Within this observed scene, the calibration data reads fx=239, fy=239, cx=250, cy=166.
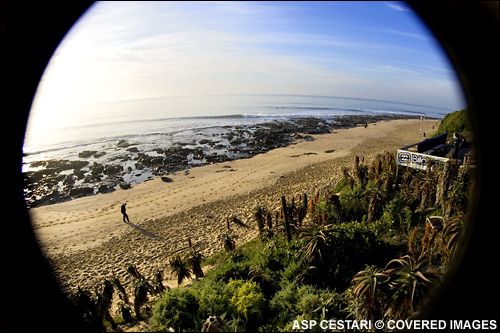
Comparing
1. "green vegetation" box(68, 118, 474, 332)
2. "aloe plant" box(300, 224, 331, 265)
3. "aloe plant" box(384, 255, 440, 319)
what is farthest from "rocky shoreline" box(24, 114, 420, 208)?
"aloe plant" box(384, 255, 440, 319)

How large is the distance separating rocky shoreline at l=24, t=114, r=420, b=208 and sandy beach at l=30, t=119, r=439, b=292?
1.88 meters

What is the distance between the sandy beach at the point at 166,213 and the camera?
11.3m

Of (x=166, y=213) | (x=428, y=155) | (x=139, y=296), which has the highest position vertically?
(x=428, y=155)

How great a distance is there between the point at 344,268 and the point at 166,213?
12282 mm

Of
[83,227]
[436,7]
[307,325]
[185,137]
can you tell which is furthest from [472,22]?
[185,137]

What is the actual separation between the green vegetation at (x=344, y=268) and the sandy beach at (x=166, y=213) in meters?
3.61

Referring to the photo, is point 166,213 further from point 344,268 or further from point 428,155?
point 428,155

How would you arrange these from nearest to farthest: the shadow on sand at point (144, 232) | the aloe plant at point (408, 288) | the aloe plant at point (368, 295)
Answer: the aloe plant at point (408, 288) → the aloe plant at point (368, 295) → the shadow on sand at point (144, 232)

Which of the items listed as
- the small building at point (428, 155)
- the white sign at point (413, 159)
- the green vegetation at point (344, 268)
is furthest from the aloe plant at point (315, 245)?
the white sign at point (413, 159)

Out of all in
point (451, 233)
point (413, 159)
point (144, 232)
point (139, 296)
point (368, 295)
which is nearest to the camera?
point (368, 295)

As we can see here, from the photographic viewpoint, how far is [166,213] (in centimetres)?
1582

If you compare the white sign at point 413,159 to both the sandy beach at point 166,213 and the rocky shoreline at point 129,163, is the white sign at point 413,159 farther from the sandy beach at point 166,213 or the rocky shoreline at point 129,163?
the rocky shoreline at point 129,163

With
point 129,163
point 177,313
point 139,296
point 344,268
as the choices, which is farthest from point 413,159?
point 129,163

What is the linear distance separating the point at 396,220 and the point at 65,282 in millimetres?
13151
